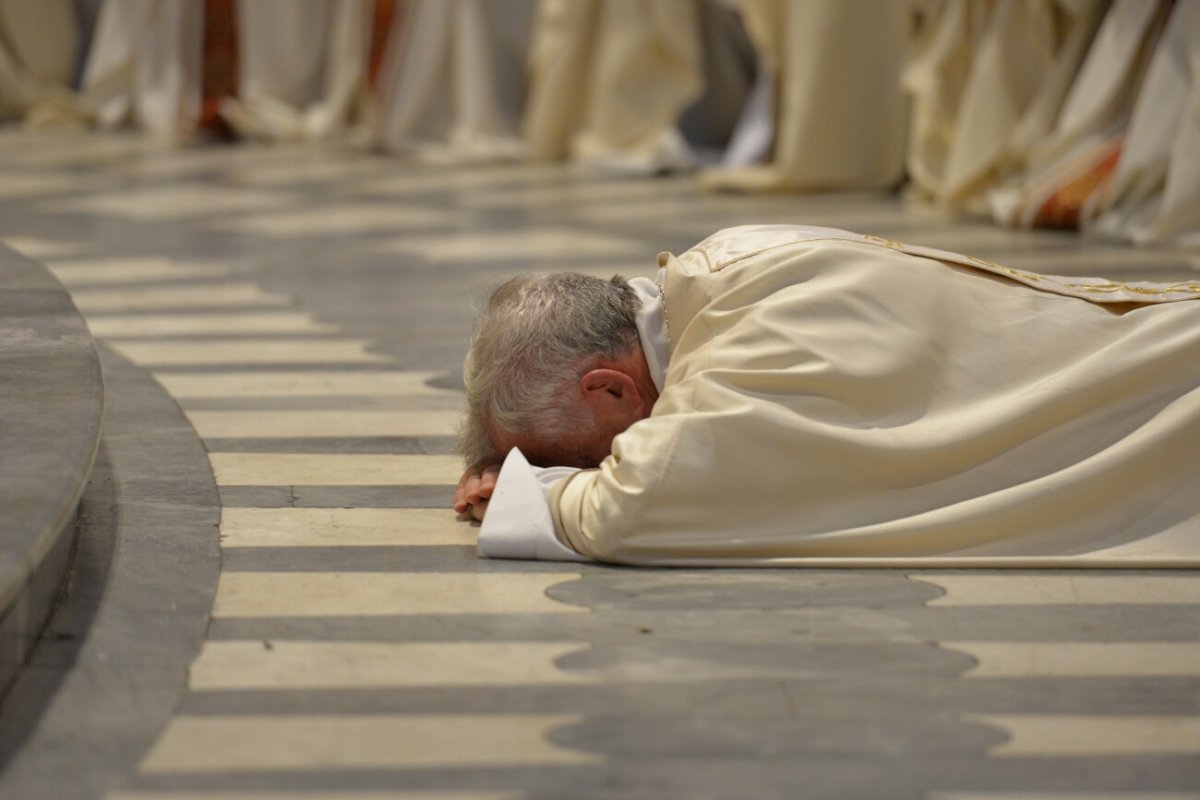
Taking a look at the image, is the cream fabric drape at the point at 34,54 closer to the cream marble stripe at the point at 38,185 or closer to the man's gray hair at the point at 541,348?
the cream marble stripe at the point at 38,185

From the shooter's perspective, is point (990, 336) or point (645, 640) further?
point (990, 336)

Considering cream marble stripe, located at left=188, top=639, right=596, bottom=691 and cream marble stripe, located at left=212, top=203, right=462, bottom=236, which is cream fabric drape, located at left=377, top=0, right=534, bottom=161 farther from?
cream marble stripe, located at left=188, top=639, right=596, bottom=691

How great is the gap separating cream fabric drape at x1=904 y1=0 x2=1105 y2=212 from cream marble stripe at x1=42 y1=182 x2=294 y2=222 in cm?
239

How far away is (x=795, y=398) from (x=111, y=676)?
2.99 ft

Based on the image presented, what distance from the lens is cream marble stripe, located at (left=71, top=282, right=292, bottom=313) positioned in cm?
449

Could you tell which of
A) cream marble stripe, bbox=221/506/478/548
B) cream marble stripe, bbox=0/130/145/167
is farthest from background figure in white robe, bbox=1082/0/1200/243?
cream marble stripe, bbox=0/130/145/167

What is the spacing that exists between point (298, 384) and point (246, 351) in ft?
1.38

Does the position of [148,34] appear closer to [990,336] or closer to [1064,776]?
[990,336]

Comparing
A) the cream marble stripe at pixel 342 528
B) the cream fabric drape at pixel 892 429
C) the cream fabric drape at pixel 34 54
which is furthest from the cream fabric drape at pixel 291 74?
the cream fabric drape at pixel 892 429

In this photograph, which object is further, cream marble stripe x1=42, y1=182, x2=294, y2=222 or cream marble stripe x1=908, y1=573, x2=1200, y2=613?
cream marble stripe x1=42, y1=182, x2=294, y2=222

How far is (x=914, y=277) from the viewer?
2426 mm

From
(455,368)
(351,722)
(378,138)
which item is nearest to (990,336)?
(351,722)

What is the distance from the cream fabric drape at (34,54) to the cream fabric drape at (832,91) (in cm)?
481

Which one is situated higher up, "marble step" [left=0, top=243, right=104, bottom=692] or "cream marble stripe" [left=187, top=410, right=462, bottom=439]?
"marble step" [left=0, top=243, right=104, bottom=692]
